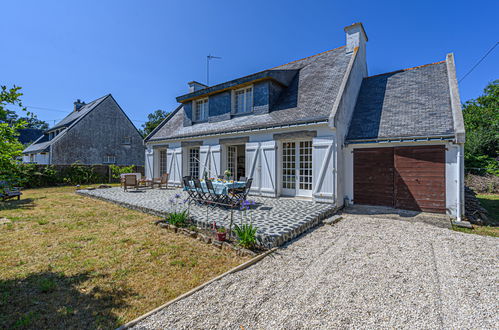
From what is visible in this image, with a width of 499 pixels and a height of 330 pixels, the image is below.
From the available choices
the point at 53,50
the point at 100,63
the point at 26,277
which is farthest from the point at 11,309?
the point at 100,63

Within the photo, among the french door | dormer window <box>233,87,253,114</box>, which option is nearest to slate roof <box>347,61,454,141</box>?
the french door

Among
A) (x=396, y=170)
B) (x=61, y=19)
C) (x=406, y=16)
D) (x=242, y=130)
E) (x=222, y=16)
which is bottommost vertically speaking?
(x=396, y=170)

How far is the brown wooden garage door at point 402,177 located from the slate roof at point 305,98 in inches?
89.0

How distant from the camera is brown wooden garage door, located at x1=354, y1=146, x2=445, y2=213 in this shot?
6.98 meters

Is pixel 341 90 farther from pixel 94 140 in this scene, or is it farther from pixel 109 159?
pixel 109 159

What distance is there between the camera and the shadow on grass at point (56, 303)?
2.31 m

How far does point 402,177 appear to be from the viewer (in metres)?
7.46

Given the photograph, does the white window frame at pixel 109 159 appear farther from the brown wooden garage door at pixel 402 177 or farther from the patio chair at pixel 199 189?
the brown wooden garage door at pixel 402 177

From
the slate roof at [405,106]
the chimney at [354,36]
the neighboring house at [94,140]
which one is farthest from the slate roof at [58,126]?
the slate roof at [405,106]

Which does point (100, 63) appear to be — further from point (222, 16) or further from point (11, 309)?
point (11, 309)

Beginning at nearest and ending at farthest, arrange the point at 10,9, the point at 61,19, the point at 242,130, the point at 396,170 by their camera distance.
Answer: the point at 10,9 < the point at 61,19 < the point at 396,170 < the point at 242,130

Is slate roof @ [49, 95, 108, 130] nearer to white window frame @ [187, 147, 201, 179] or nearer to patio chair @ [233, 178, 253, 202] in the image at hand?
white window frame @ [187, 147, 201, 179]

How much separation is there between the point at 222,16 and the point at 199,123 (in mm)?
5282

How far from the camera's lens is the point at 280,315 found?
2.46 meters
